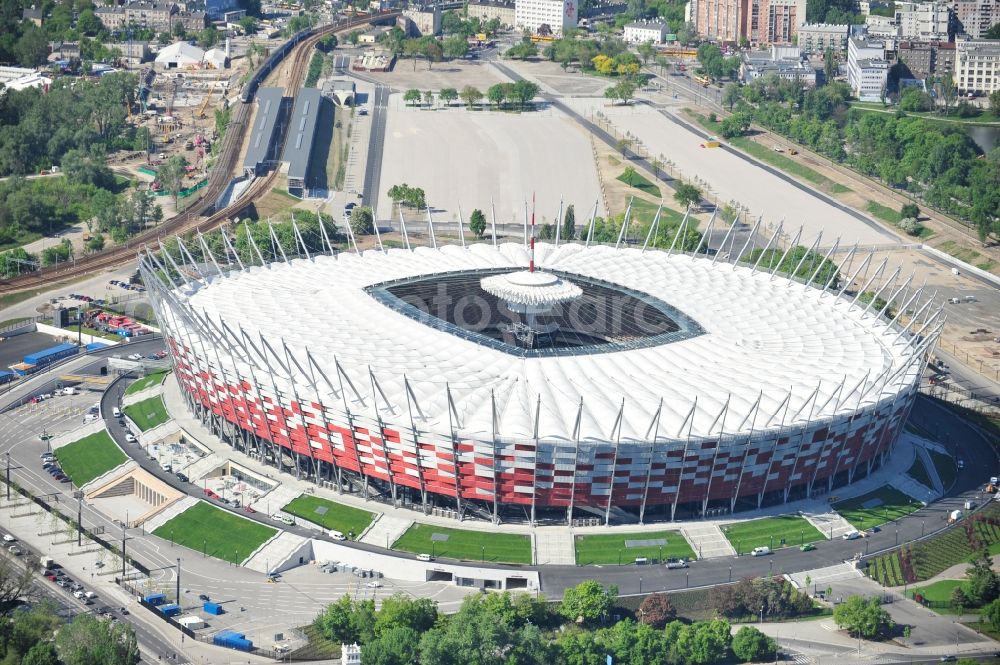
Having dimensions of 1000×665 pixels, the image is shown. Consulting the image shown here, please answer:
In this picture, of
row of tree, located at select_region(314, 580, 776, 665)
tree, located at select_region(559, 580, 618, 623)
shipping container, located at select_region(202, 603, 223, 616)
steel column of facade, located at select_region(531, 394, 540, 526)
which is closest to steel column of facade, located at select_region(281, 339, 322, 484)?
steel column of facade, located at select_region(531, 394, 540, 526)

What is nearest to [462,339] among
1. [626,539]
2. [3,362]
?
[626,539]

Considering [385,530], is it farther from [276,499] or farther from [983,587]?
[983,587]

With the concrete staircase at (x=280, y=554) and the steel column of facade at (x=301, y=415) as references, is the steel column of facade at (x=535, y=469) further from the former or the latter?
the steel column of facade at (x=301, y=415)

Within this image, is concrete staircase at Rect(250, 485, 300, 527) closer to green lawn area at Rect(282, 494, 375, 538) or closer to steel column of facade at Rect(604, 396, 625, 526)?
green lawn area at Rect(282, 494, 375, 538)

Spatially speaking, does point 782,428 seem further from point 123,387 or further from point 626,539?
point 123,387

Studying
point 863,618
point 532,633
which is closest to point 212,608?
point 532,633

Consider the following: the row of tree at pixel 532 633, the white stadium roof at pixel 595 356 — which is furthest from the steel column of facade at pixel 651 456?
the row of tree at pixel 532 633
